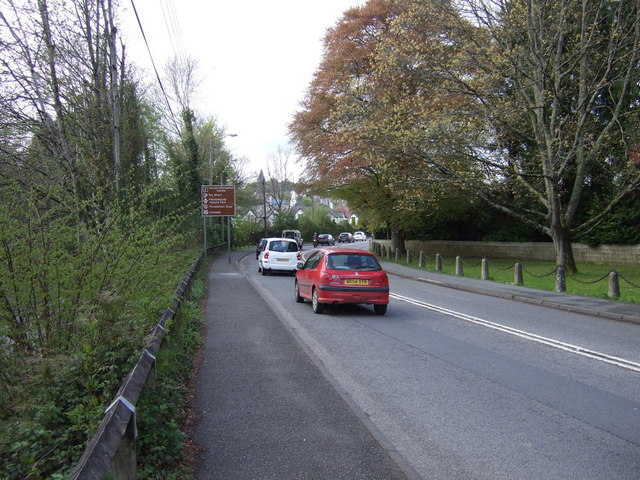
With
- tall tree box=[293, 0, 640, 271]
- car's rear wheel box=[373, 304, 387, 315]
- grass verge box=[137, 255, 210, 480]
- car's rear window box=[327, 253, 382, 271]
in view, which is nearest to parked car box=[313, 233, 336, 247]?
tall tree box=[293, 0, 640, 271]

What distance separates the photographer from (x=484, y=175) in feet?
67.5

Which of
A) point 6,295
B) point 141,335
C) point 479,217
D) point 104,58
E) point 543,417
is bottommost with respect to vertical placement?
point 543,417

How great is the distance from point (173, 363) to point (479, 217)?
3300 cm

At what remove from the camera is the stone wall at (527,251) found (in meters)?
25.9

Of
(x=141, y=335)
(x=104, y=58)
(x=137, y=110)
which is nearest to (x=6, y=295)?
(x=141, y=335)

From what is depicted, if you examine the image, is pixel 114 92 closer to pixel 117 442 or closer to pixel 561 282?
pixel 117 442

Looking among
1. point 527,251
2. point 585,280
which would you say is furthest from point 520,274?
point 527,251

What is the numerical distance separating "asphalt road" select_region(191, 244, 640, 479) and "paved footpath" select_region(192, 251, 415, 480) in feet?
0.47

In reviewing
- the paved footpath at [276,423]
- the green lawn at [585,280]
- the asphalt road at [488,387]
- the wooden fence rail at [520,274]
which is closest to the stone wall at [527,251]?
the green lawn at [585,280]

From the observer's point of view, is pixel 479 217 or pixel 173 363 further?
pixel 479 217

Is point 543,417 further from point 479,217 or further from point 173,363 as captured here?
point 479,217

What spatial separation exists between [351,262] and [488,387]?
6053mm

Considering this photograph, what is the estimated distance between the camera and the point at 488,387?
6.00 metres

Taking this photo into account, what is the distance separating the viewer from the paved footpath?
12.5ft
